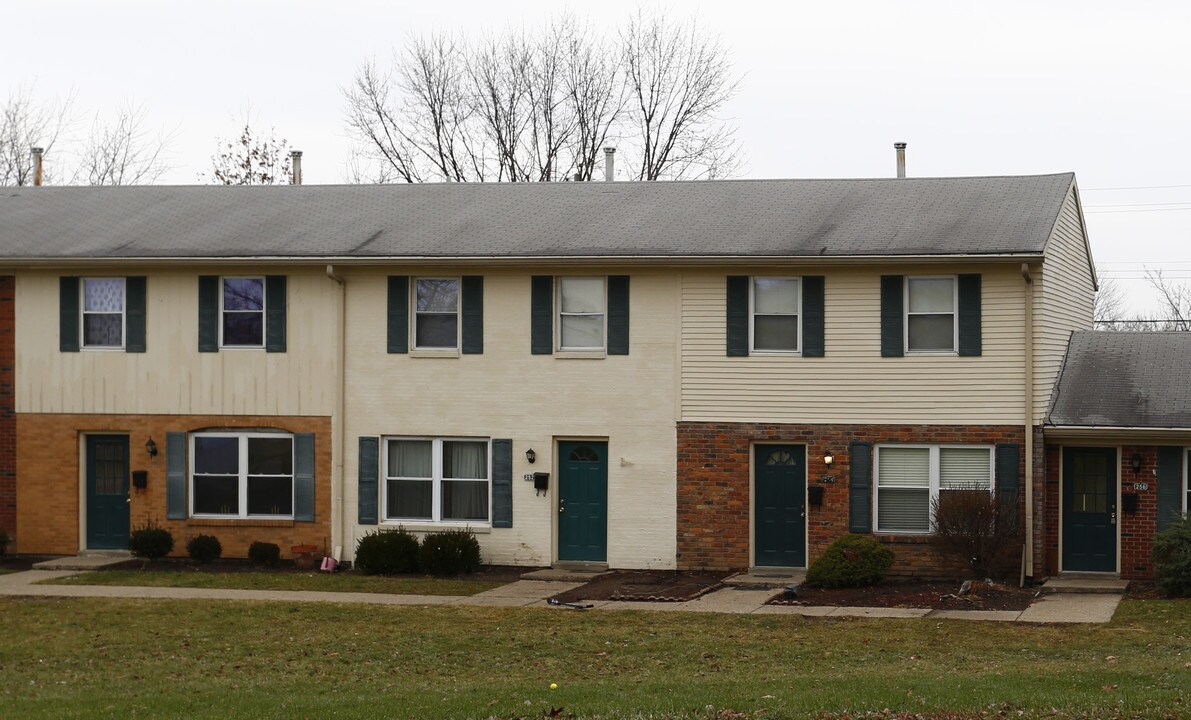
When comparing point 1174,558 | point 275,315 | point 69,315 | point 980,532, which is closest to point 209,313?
point 275,315

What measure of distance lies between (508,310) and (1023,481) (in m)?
8.41

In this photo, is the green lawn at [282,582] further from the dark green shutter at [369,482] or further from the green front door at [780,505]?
the green front door at [780,505]

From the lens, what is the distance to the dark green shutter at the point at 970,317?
71.5 ft

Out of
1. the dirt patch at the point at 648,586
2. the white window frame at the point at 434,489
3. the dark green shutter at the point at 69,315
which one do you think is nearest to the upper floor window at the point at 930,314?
the dirt patch at the point at 648,586

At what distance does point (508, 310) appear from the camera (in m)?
23.5

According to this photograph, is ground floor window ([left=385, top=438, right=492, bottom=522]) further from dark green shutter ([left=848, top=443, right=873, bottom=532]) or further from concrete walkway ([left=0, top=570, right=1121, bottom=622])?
dark green shutter ([left=848, top=443, right=873, bottom=532])

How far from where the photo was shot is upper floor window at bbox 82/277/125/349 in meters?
24.6

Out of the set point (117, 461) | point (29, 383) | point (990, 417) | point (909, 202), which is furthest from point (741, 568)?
point (29, 383)

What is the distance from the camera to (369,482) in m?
23.8

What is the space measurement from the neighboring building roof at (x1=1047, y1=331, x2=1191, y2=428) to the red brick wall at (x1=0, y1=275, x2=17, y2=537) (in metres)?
17.0

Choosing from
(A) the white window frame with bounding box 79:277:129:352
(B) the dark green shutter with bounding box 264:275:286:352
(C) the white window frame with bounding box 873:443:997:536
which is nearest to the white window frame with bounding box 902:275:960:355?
(C) the white window frame with bounding box 873:443:997:536

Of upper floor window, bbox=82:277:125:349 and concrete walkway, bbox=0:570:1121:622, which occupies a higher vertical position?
upper floor window, bbox=82:277:125:349

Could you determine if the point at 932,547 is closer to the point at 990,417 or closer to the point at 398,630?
the point at 990,417

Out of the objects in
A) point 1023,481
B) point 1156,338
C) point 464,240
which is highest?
point 464,240
